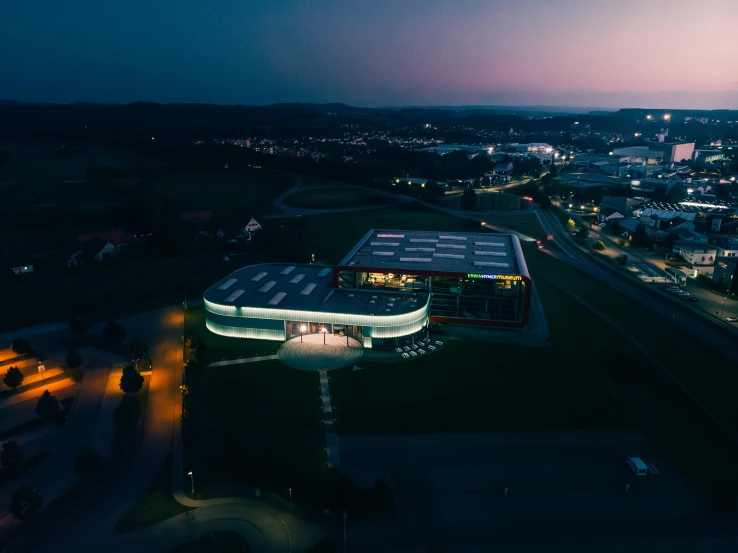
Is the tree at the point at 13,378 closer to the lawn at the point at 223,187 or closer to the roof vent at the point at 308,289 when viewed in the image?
the roof vent at the point at 308,289

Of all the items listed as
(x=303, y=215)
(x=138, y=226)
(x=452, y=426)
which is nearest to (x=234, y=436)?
(x=452, y=426)

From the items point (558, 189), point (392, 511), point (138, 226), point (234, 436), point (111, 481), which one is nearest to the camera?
point (392, 511)

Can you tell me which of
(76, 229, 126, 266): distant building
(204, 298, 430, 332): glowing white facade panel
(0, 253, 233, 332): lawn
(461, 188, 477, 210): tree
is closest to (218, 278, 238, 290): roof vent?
(204, 298, 430, 332): glowing white facade panel

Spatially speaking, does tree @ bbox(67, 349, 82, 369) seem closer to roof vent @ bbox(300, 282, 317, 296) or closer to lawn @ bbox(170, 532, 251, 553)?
roof vent @ bbox(300, 282, 317, 296)

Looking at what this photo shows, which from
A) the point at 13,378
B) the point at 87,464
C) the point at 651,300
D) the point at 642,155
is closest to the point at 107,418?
the point at 87,464

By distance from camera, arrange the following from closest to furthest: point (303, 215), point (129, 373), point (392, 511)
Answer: point (392, 511) → point (129, 373) → point (303, 215)

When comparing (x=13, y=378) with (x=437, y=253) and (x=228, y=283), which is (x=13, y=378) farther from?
(x=437, y=253)

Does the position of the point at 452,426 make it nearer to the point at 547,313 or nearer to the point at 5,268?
the point at 547,313
